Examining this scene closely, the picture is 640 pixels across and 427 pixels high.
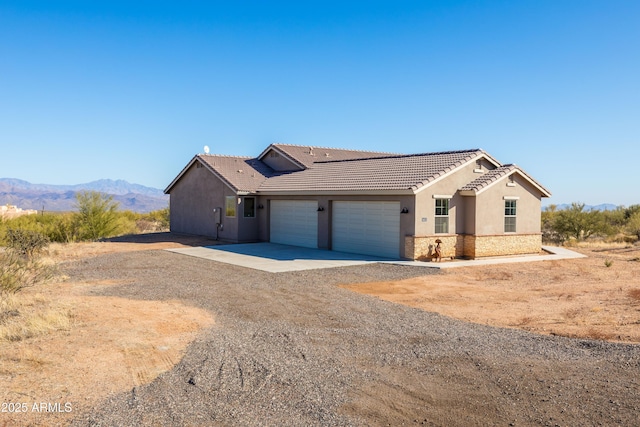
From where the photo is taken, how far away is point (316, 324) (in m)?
10.4

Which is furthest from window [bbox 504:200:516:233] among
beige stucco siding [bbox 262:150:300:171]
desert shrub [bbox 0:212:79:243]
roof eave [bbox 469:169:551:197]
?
desert shrub [bbox 0:212:79:243]

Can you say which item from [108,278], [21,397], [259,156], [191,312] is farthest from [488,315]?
[259,156]

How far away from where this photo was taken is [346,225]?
75.9ft

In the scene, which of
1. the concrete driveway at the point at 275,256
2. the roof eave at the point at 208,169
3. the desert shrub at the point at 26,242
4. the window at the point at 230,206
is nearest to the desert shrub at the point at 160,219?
the roof eave at the point at 208,169

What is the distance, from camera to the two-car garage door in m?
21.2

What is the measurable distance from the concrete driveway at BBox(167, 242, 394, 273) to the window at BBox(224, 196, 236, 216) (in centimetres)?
206

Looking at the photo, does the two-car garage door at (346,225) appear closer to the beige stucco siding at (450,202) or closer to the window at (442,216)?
the beige stucco siding at (450,202)

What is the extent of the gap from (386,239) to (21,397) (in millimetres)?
16147

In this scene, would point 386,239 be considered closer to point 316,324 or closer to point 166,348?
point 316,324

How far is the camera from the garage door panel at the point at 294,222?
81.4ft

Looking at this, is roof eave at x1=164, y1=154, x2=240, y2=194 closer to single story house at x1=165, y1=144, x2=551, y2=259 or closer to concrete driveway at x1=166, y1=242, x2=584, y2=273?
single story house at x1=165, y1=144, x2=551, y2=259

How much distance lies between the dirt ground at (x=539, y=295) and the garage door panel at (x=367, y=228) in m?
3.24

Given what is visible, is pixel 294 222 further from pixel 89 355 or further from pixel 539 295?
pixel 89 355

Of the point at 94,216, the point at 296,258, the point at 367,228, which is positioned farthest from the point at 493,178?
the point at 94,216
